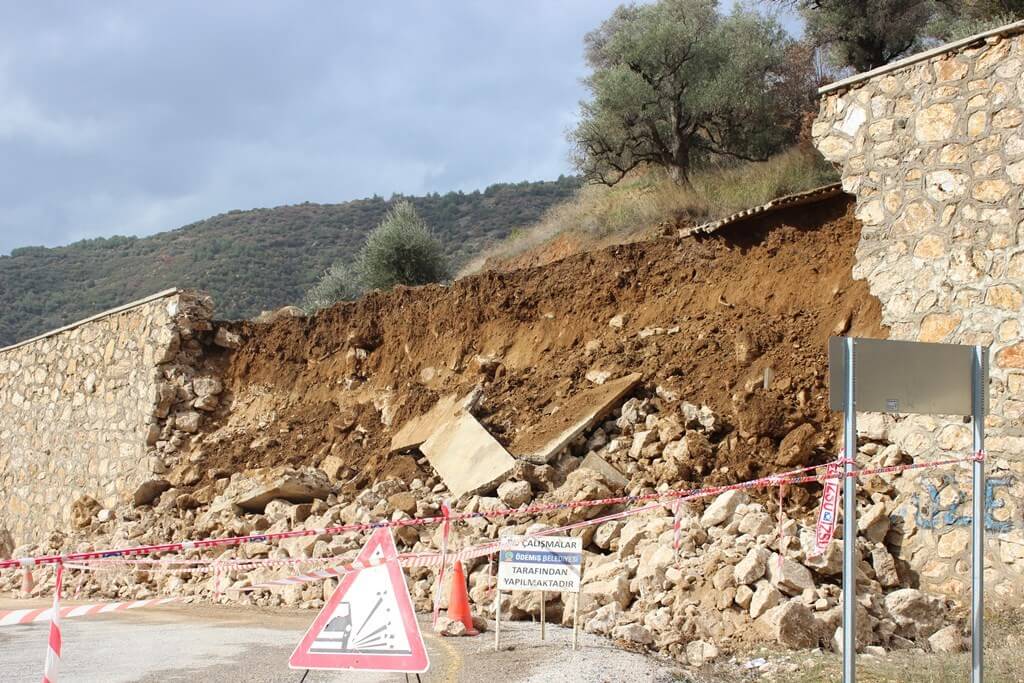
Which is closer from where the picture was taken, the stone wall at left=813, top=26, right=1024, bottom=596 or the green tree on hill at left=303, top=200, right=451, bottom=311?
the stone wall at left=813, top=26, right=1024, bottom=596

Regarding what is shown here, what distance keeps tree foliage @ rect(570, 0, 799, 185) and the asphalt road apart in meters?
14.1

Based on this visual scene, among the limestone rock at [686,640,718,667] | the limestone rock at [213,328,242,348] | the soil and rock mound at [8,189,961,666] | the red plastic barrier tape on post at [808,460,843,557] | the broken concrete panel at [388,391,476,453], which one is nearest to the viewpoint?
the red plastic barrier tape on post at [808,460,843,557]

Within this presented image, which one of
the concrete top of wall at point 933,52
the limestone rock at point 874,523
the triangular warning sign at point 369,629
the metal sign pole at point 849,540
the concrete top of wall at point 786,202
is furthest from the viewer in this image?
the concrete top of wall at point 786,202

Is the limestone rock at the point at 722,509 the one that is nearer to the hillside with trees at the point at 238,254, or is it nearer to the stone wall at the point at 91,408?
the stone wall at the point at 91,408

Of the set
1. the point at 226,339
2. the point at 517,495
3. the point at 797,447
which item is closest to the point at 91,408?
the point at 226,339

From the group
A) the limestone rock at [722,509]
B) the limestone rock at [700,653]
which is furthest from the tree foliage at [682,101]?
the limestone rock at [700,653]

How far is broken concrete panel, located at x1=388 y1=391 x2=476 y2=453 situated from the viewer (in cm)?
1396

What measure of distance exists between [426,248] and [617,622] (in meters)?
17.3

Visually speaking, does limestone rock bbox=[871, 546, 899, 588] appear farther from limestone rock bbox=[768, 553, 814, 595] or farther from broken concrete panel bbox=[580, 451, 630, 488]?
broken concrete panel bbox=[580, 451, 630, 488]

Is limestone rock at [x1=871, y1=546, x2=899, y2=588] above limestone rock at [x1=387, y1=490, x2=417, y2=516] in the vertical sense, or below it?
below

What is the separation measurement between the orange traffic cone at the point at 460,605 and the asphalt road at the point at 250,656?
0.61 feet

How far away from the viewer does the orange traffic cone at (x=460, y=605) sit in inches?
347

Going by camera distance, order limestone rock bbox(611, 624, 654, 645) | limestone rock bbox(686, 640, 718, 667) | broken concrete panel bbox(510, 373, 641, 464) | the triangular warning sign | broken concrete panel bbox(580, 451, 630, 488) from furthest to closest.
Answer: broken concrete panel bbox(510, 373, 641, 464)
broken concrete panel bbox(580, 451, 630, 488)
limestone rock bbox(611, 624, 654, 645)
limestone rock bbox(686, 640, 718, 667)
the triangular warning sign

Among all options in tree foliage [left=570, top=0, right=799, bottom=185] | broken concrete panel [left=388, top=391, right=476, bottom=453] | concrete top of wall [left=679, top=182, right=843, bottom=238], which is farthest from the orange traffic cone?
tree foliage [left=570, top=0, right=799, bottom=185]
